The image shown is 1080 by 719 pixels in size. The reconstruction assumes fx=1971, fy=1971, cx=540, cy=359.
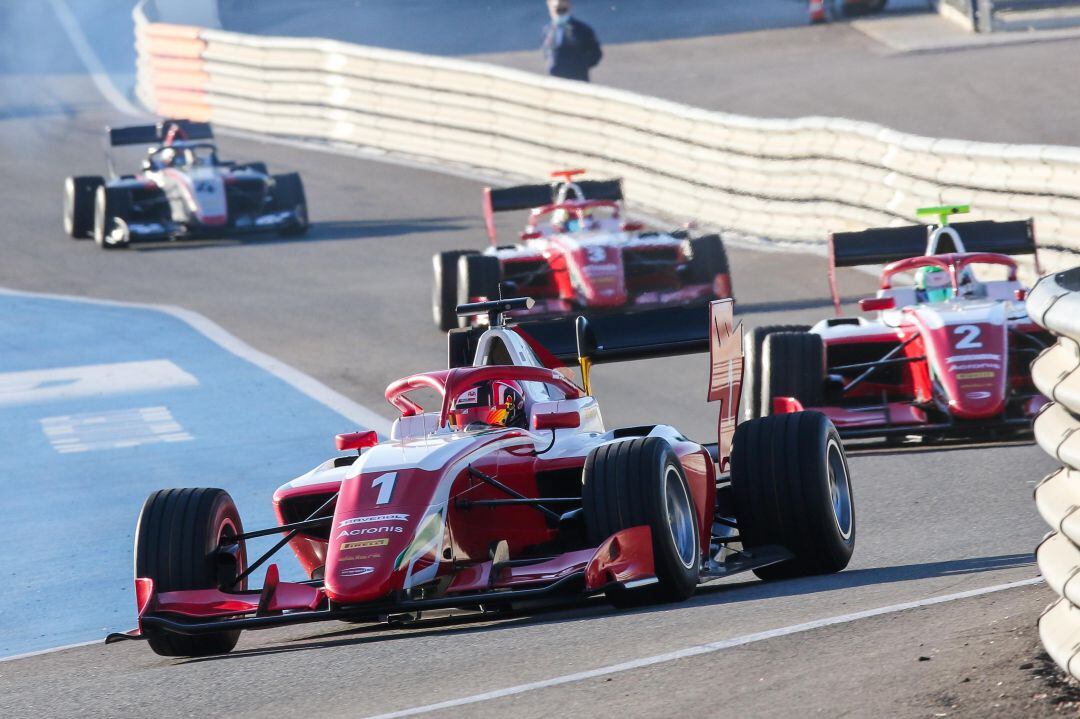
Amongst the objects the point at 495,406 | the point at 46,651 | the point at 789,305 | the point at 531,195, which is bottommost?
the point at 46,651

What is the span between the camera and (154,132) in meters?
23.7

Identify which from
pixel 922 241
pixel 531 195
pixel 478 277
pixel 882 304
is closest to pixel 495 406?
pixel 882 304

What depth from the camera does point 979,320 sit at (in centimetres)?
1244

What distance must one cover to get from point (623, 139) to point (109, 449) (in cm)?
1172

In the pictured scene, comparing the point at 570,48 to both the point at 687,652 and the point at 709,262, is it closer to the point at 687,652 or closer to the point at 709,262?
the point at 709,262

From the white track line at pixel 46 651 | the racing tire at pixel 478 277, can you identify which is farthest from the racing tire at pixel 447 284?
the white track line at pixel 46 651

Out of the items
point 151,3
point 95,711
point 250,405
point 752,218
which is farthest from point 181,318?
point 151,3

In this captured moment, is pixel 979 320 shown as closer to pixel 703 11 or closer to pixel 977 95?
pixel 977 95

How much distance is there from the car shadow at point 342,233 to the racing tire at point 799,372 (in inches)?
448

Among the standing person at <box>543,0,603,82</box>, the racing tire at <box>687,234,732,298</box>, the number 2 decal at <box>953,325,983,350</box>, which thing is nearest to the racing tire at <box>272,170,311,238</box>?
the standing person at <box>543,0,603,82</box>

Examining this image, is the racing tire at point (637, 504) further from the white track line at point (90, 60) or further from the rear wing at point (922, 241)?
the white track line at point (90, 60)

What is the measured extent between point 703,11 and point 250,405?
2851 centimetres

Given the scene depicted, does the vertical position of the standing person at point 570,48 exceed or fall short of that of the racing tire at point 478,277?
it exceeds it

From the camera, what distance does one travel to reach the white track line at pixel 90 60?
36625 millimetres
